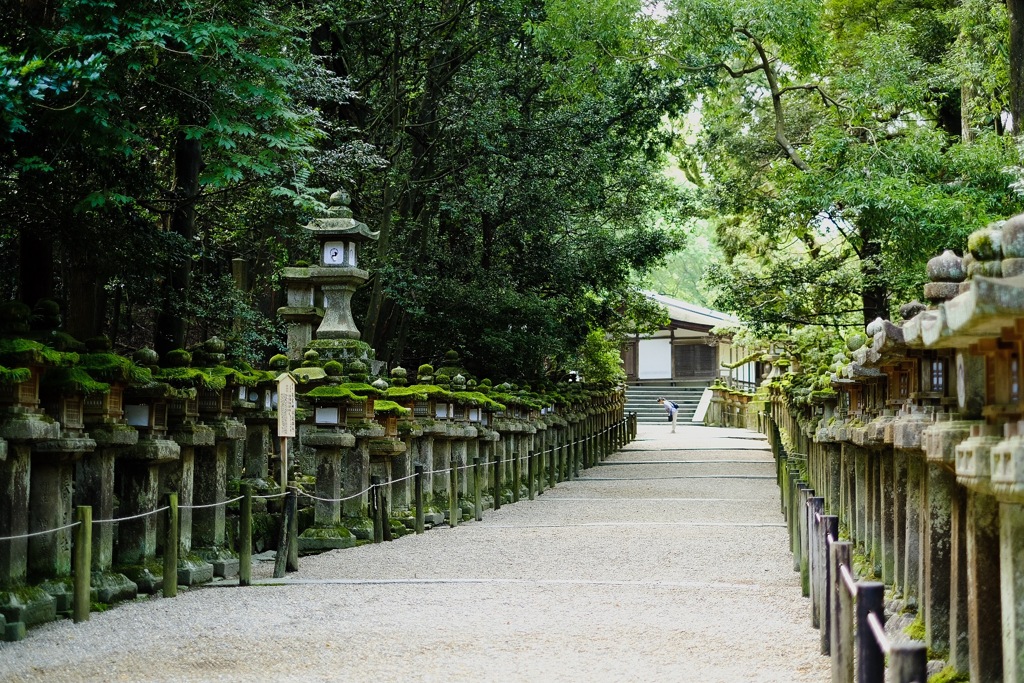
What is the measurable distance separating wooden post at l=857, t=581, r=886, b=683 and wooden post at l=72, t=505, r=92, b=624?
19.0 feet

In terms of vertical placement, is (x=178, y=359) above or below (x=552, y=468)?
above

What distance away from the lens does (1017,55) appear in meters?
14.2

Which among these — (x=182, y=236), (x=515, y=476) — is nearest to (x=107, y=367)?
(x=182, y=236)

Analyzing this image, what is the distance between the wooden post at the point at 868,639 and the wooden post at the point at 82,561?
5778mm

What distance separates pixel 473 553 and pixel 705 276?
13.0 meters

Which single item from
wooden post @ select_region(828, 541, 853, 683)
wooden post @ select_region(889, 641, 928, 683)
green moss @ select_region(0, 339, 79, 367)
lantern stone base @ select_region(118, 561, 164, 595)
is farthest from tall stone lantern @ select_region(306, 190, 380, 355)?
wooden post @ select_region(889, 641, 928, 683)

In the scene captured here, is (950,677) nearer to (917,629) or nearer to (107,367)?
(917,629)

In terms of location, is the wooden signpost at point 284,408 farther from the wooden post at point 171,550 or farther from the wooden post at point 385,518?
the wooden post at point 385,518

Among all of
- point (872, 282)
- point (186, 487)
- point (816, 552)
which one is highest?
point (872, 282)

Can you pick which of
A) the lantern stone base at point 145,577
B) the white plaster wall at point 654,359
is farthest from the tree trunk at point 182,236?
the white plaster wall at point 654,359

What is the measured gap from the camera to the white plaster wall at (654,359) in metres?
51.6

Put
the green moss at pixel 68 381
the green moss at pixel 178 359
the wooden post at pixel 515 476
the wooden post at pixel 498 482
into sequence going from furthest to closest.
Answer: the wooden post at pixel 515 476
the wooden post at pixel 498 482
the green moss at pixel 178 359
the green moss at pixel 68 381

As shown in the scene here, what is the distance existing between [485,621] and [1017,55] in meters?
10.2

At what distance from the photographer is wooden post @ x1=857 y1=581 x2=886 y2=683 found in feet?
11.6
